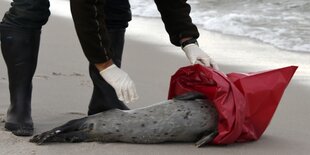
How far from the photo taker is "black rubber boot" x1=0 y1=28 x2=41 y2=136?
3193 mm

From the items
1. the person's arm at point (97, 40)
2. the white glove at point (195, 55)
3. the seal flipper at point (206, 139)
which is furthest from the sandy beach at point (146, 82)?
the white glove at point (195, 55)

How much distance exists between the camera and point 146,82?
16.1 ft

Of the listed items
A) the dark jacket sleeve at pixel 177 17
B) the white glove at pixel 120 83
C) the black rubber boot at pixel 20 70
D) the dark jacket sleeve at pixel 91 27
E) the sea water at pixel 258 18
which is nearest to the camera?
the dark jacket sleeve at pixel 91 27

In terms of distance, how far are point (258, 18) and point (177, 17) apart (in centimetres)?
480

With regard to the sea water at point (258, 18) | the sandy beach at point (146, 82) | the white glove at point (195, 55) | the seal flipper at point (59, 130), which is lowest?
the sea water at point (258, 18)

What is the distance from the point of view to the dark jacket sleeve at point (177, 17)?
3.36 m

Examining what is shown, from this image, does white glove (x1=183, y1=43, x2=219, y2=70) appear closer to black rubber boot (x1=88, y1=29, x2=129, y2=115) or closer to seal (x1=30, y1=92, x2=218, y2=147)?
seal (x1=30, y1=92, x2=218, y2=147)

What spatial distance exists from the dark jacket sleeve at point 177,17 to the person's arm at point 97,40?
0.54 meters

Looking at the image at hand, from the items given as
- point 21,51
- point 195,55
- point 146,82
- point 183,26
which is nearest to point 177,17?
point 183,26

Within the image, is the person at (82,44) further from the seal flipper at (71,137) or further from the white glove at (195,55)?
the seal flipper at (71,137)

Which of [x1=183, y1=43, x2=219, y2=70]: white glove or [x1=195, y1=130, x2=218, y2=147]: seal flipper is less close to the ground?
[x1=183, y1=43, x2=219, y2=70]: white glove

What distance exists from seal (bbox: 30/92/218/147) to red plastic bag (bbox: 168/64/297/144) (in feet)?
0.24

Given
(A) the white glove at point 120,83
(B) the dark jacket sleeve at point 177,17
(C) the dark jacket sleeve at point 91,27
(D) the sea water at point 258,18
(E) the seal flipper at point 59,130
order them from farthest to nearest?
(D) the sea water at point 258,18 → (B) the dark jacket sleeve at point 177,17 → (E) the seal flipper at point 59,130 → (A) the white glove at point 120,83 → (C) the dark jacket sleeve at point 91,27

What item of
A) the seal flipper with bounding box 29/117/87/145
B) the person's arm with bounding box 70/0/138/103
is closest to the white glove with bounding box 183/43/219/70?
the person's arm with bounding box 70/0/138/103
